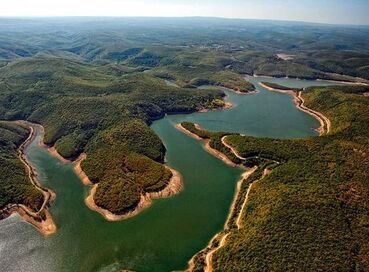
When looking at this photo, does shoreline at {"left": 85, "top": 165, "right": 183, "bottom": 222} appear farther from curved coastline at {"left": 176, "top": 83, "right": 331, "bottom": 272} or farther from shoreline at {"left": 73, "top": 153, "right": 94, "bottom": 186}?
curved coastline at {"left": 176, "top": 83, "right": 331, "bottom": 272}

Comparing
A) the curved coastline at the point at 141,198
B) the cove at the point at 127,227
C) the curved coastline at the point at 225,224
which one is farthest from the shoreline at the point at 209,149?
the curved coastline at the point at 141,198

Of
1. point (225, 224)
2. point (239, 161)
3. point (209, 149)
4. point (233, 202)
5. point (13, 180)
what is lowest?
point (225, 224)

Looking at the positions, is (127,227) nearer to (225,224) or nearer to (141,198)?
(141,198)

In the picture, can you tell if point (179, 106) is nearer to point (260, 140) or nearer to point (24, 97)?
point (260, 140)

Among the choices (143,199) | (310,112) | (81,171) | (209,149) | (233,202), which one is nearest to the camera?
(233,202)

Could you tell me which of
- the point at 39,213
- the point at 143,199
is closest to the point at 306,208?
the point at 143,199

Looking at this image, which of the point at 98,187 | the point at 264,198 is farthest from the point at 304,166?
the point at 98,187
